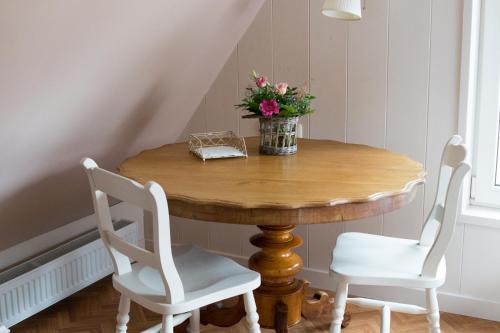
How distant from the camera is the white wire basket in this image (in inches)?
96.7

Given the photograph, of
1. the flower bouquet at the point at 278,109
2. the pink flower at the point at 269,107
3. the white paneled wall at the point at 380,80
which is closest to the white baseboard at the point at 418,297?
the white paneled wall at the point at 380,80

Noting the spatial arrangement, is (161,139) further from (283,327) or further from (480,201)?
(480,201)

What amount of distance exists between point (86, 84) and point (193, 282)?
34.1 inches

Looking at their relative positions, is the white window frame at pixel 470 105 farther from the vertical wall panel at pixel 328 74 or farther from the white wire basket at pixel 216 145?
the white wire basket at pixel 216 145

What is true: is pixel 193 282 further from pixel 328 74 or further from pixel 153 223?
pixel 328 74

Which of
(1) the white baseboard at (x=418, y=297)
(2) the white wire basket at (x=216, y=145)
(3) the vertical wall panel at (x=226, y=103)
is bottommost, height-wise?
(1) the white baseboard at (x=418, y=297)

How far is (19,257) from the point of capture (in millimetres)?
2820

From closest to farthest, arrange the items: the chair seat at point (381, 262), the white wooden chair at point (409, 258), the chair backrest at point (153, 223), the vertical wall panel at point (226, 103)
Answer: the chair backrest at point (153, 223)
the white wooden chair at point (409, 258)
the chair seat at point (381, 262)
the vertical wall panel at point (226, 103)

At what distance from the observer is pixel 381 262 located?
86.6 inches

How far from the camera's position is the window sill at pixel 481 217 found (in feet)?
8.89

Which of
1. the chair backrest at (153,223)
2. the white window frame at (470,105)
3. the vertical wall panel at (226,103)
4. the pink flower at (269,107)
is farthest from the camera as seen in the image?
the vertical wall panel at (226,103)

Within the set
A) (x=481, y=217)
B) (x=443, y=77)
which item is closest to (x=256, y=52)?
(x=443, y=77)

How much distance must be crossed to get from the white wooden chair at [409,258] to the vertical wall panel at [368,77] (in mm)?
607

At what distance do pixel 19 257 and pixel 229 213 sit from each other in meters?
1.41
